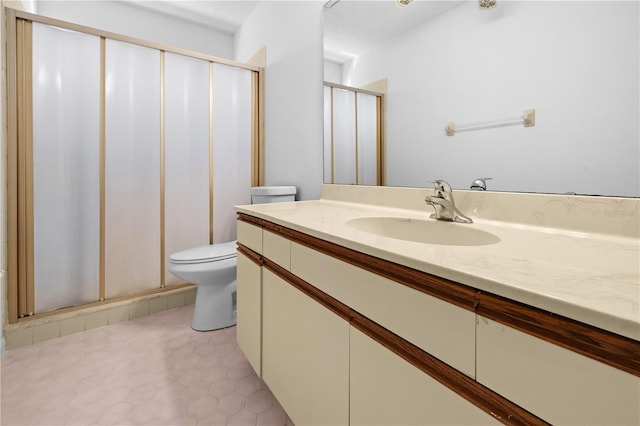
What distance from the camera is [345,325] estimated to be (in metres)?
0.76

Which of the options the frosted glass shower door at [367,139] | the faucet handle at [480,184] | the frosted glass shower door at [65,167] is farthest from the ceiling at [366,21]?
the frosted glass shower door at [65,167]

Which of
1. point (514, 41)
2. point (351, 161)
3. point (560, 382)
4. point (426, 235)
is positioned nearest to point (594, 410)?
point (560, 382)

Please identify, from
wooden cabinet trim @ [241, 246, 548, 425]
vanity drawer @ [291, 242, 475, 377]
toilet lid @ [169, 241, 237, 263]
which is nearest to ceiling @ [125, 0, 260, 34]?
toilet lid @ [169, 241, 237, 263]

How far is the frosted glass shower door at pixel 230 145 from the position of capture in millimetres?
2330

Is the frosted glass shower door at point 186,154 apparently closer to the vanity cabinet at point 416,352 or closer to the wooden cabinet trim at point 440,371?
the vanity cabinet at point 416,352

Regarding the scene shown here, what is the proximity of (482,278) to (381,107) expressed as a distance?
46.1 inches

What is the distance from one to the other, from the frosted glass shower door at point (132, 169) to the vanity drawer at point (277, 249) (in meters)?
1.32

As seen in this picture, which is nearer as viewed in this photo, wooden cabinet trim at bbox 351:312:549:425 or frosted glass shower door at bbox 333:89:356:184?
wooden cabinet trim at bbox 351:312:549:425

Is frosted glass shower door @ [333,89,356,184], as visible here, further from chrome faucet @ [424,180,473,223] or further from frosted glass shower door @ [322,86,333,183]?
chrome faucet @ [424,180,473,223]

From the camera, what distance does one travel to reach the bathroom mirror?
79 centimetres

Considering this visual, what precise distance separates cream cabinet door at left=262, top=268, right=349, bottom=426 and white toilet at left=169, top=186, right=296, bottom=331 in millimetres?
749

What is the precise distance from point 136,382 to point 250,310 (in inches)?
25.3

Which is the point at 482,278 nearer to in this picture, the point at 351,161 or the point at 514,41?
the point at 514,41

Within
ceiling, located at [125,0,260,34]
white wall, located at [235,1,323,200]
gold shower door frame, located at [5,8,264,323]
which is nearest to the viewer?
gold shower door frame, located at [5,8,264,323]
